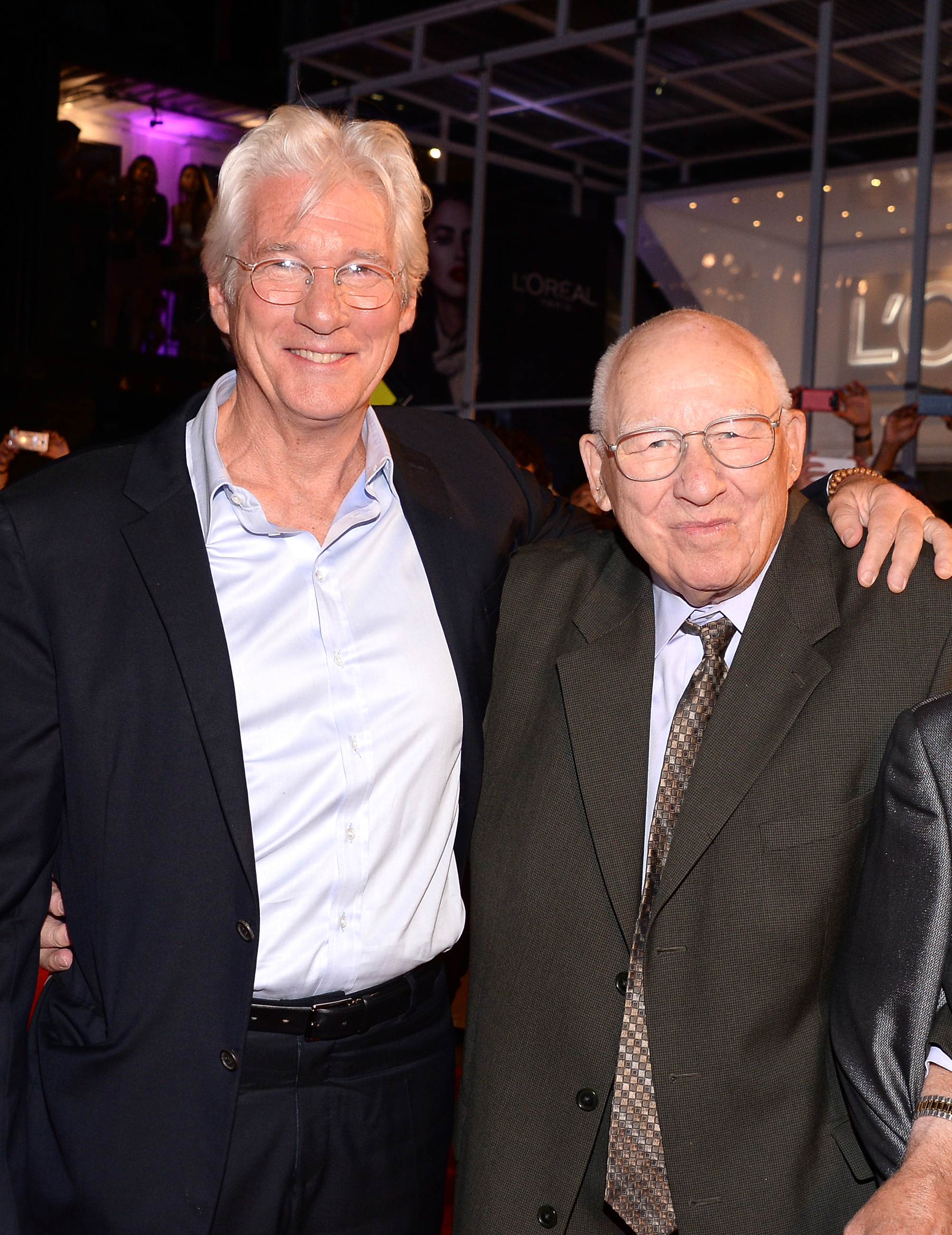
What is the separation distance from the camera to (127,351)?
9898 mm

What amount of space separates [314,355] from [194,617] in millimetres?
444

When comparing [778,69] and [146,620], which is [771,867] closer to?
[146,620]

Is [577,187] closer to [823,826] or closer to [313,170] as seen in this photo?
[313,170]

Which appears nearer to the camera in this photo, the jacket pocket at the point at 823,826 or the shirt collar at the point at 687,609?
the jacket pocket at the point at 823,826

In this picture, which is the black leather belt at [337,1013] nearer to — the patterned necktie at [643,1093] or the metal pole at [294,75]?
the patterned necktie at [643,1093]

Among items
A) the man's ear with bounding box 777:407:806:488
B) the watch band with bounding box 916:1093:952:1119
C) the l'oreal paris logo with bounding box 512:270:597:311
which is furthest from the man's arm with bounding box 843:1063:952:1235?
the l'oreal paris logo with bounding box 512:270:597:311

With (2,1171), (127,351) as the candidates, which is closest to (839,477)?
(2,1171)

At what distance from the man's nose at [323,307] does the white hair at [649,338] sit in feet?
1.32

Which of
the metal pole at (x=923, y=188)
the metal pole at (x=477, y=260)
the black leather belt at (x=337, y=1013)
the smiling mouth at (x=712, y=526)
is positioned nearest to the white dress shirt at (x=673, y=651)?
the smiling mouth at (x=712, y=526)

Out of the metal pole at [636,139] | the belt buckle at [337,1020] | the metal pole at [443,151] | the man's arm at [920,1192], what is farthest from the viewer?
the metal pole at [443,151]

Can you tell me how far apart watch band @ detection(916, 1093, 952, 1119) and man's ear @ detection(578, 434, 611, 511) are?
0.95m

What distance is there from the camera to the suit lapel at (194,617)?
162cm

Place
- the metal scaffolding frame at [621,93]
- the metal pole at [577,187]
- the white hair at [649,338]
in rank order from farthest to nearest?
1. the metal pole at [577,187]
2. the metal scaffolding frame at [621,93]
3. the white hair at [649,338]

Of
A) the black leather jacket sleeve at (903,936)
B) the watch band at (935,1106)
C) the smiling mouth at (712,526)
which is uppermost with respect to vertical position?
the smiling mouth at (712,526)
